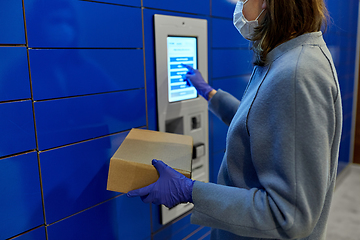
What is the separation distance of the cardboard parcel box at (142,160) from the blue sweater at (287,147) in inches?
7.0

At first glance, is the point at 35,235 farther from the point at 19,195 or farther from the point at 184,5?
the point at 184,5

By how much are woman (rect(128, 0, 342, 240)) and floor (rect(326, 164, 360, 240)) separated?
251cm

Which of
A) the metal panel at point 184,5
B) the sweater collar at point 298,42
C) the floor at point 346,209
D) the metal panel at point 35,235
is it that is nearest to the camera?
the sweater collar at point 298,42

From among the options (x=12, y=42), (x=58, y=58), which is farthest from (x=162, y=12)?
(x=12, y=42)

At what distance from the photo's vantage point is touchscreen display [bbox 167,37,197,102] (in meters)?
1.79

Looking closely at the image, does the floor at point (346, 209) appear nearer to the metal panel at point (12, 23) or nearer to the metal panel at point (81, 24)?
the metal panel at point (81, 24)

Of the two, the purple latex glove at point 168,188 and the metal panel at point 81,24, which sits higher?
the metal panel at point 81,24

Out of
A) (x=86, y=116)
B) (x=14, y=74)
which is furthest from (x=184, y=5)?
(x=14, y=74)

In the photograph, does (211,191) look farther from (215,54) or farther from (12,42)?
(215,54)

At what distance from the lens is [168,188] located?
3.55ft

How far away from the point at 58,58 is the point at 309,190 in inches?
43.1

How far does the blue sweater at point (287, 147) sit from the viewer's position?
879 mm

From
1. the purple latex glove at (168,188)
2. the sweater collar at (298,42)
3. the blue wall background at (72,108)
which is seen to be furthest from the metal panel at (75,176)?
the sweater collar at (298,42)

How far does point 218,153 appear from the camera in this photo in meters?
2.28
